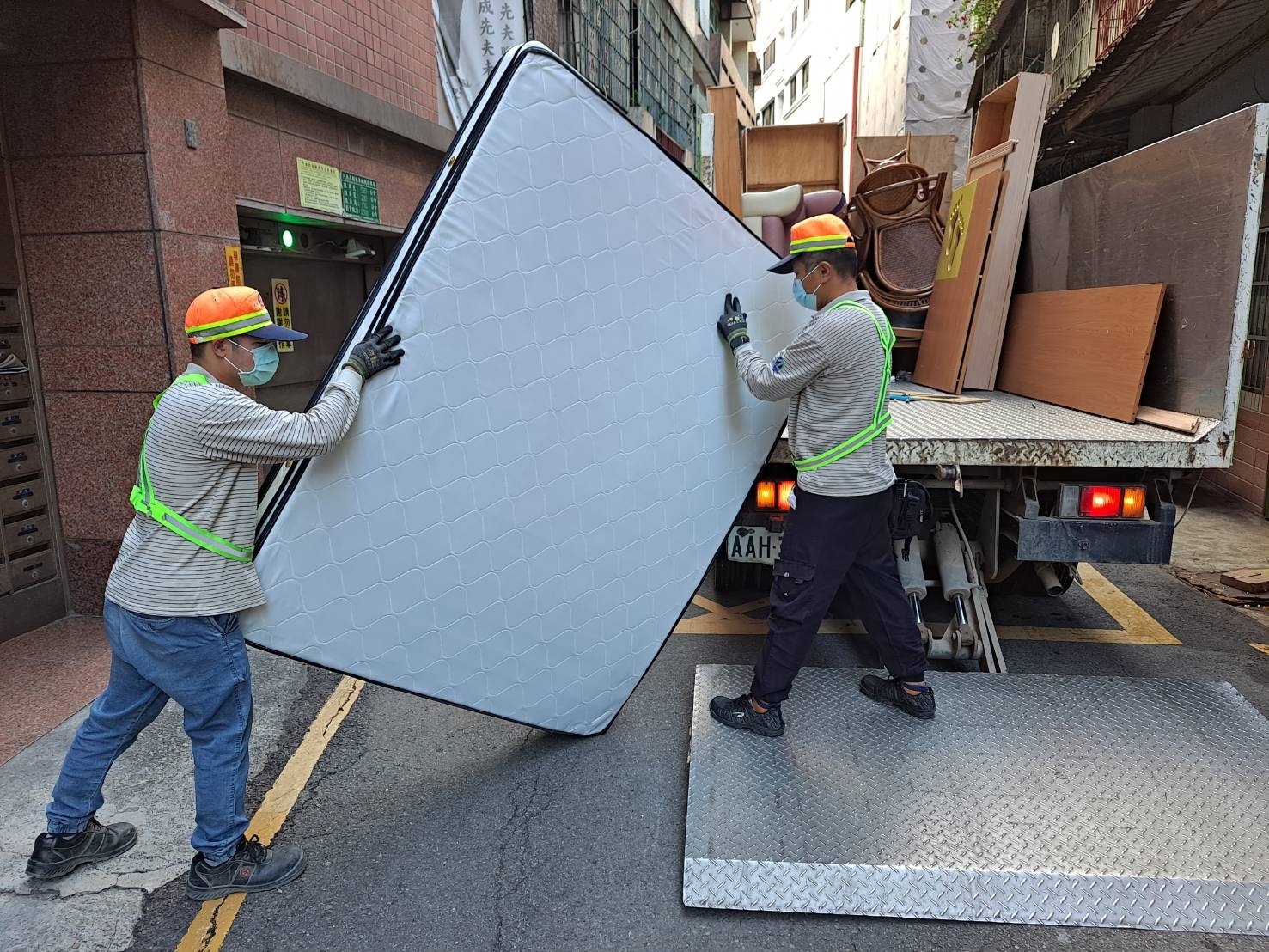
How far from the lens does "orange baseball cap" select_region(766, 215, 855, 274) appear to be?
9.87ft

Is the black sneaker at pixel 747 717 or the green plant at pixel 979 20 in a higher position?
the green plant at pixel 979 20

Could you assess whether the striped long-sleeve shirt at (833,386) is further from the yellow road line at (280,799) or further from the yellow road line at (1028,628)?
the yellow road line at (280,799)

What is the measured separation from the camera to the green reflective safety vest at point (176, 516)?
2336 millimetres

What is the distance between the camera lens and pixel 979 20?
46.5 feet

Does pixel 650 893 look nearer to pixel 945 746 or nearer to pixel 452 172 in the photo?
pixel 945 746

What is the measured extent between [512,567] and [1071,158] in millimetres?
13777

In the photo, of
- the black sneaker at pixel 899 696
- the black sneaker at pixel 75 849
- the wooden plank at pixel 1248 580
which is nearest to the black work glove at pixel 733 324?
the black sneaker at pixel 899 696

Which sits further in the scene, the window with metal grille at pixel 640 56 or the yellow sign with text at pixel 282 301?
the window with metal grille at pixel 640 56

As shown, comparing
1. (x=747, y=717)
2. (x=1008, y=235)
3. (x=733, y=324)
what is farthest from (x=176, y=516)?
(x=1008, y=235)

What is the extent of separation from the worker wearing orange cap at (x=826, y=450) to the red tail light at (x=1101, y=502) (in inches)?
33.7

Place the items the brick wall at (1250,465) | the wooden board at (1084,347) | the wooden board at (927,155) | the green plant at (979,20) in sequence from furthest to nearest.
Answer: the green plant at (979,20) → the wooden board at (927,155) → the brick wall at (1250,465) → the wooden board at (1084,347)

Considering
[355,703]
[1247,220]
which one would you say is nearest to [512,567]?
[355,703]

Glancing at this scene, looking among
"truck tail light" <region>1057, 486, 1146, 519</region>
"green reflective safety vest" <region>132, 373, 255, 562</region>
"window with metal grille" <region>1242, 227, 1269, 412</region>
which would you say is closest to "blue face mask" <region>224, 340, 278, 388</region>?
"green reflective safety vest" <region>132, 373, 255, 562</region>

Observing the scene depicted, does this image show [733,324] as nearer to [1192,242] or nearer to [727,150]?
[1192,242]
